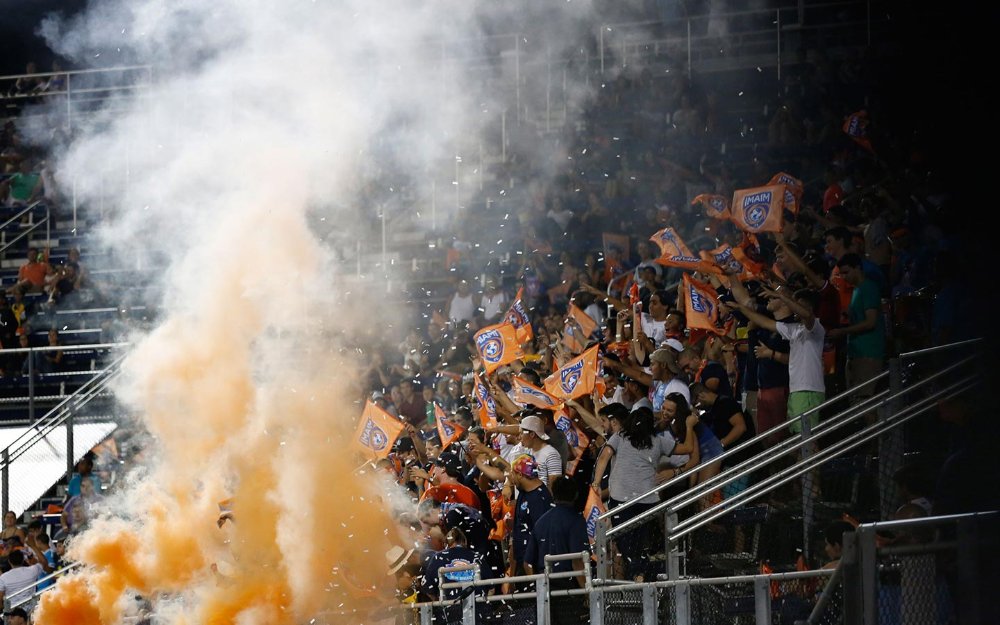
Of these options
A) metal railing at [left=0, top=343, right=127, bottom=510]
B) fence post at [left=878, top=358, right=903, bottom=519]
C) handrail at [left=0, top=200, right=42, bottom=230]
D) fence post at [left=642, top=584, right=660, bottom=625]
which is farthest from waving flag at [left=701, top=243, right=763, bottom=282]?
handrail at [left=0, top=200, right=42, bottom=230]

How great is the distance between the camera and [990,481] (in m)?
6.16

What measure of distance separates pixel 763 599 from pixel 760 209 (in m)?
6.35

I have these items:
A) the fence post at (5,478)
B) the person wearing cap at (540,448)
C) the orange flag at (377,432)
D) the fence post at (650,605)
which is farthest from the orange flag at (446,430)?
the fence post at (5,478)

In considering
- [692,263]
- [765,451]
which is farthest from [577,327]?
[765,451]

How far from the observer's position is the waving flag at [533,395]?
1267 centimetres

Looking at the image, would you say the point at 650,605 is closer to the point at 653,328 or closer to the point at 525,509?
the point at 525,509

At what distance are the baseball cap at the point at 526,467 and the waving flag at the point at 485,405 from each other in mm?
1983

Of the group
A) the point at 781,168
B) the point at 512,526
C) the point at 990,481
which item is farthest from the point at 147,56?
the point at 990,481

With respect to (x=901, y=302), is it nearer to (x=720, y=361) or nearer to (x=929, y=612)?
(x=720, y=361)

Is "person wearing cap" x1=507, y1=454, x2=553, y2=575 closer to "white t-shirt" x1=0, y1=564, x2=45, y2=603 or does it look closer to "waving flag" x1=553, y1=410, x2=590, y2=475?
"waving flag" x1=553, y1=410, x2=590, y2=475

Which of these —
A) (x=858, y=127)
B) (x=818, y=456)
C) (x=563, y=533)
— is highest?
(x=858, y=127)

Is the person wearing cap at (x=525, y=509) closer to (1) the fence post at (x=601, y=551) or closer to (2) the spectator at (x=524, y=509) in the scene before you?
(2) the spectator at (x=524, y=509)

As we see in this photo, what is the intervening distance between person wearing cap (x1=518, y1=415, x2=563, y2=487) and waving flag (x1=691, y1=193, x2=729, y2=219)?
3.21 m

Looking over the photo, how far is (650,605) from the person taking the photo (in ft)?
26.2
